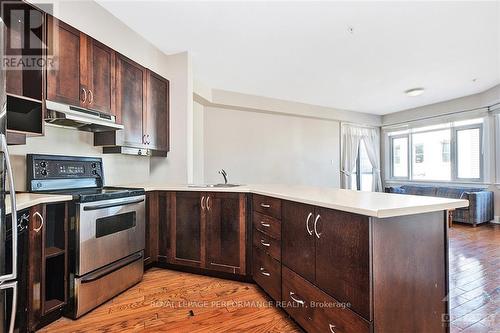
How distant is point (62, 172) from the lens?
2230 millimetres

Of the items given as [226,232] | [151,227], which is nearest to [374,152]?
[226,232]

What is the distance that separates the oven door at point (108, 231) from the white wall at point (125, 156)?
2.15 ft

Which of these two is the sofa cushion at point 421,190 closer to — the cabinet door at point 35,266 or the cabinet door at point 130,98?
the cabinet door at point 130,98

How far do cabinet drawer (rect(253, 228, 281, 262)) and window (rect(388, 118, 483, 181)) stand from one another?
5.45 metres

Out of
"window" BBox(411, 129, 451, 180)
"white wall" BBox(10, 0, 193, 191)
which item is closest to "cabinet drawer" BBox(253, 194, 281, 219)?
"white wall" BBox(10, 0, 193, 191)

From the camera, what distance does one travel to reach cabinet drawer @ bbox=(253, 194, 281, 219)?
76.5 inches

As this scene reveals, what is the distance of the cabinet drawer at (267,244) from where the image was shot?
1.93 m

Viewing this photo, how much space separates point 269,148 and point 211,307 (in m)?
3.92

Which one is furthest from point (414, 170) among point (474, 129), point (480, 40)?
point (480, 40)

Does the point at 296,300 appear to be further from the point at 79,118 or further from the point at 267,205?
the point at 79,118

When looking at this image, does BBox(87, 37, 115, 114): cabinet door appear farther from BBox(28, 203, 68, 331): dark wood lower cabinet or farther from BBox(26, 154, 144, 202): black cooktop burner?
BBox(28, 203, 68, 331): dark wood lower cabinet

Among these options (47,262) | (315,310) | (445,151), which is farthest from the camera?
(445,151)

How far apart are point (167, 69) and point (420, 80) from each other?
4089mm

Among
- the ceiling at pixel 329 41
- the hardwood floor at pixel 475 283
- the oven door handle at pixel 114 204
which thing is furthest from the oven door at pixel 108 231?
the hardwood floor at pixel 475 283
